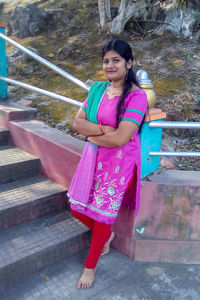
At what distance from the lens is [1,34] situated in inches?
133

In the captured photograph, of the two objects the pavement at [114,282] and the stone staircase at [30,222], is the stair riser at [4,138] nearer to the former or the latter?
the stone staircase at [30,222]

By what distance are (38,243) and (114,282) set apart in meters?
0.69

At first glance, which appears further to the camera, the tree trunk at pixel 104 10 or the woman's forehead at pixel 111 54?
the tree trunk at pixel 104 10

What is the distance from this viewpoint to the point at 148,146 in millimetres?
2273

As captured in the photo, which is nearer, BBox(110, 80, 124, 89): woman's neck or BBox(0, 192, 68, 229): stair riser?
BBox(110, 80, 124, 89): woman's neck

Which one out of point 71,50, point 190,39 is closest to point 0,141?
point 71,50

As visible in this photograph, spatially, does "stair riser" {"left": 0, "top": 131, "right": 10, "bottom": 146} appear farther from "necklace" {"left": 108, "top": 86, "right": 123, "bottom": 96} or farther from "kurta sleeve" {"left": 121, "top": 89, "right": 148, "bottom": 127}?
"kurta sleeve" {"left": 121, "top": 89, "right": 148, "bottom": 127}

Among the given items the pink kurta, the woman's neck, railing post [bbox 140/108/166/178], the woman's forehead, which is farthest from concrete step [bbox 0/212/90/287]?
the woman's forehead

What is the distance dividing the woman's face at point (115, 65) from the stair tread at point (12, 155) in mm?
1515

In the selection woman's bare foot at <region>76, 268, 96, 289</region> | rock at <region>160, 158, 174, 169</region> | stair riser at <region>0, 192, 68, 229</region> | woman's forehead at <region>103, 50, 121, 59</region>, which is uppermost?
woman's forehead at <region>103, 50, 121, 59</region>

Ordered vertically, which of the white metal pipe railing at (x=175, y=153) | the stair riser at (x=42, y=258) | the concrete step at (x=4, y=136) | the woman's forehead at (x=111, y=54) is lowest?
the stair riser at (x=42, y=258)

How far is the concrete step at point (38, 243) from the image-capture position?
212cm

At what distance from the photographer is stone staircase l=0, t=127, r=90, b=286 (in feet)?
7.15

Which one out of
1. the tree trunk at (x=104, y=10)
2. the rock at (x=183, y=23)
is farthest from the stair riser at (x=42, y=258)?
the tree trunk at (x=104, y=10)
